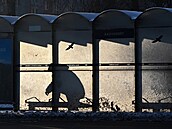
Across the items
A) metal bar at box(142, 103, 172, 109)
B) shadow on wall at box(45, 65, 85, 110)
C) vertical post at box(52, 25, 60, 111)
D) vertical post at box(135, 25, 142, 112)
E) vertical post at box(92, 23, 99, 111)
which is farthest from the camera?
vertical post at box(52, 25, 60, 111)

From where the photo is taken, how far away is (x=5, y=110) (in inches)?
653

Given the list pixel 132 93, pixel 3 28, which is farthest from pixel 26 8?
pixel 132 93

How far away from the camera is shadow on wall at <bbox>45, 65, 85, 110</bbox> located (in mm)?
15766

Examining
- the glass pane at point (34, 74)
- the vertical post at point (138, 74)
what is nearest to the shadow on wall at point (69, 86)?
the glass pane at point (34, 74)

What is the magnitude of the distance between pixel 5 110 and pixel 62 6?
22.6 metres

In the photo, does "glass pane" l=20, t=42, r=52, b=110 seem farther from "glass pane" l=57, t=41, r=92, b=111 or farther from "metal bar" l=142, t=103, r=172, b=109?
"metal bar" l=142, t=103, r=172, b=109

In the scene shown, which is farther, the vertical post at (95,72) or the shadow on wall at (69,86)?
the shadow on wall at (69,86)

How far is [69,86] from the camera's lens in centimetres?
1588

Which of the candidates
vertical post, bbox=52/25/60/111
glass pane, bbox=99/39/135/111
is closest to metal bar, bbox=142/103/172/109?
glass pane, bbox=99/39/135/111

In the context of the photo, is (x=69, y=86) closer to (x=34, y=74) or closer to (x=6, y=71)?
(x=34, y=74)

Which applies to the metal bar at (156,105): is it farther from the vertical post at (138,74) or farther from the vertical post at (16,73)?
the vertical post at (16,73)

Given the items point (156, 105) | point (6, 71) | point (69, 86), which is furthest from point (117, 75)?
point (6, 71)

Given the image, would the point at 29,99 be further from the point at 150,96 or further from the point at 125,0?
the point at 125,0

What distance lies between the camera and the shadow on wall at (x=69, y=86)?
1577cm
